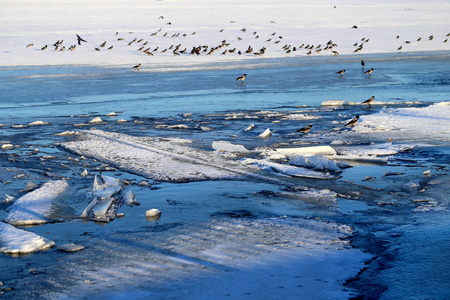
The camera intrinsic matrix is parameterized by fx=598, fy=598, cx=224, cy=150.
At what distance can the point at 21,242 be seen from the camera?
5672 mm

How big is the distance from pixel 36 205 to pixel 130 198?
1.09m

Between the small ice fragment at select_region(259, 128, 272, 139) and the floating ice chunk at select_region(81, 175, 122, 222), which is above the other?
the floating ice chunk at select_region(81, 175, 122, 222)

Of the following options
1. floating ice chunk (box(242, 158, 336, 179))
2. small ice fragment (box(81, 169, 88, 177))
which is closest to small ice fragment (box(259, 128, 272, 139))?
floating ice chunk (box(242, 158, 336, 179))

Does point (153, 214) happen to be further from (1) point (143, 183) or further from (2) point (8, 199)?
(2) point (8, 199)

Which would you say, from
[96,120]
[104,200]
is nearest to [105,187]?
[104,200]

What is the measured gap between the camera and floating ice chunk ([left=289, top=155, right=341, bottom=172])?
28.2ft

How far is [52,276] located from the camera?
503 centimetres

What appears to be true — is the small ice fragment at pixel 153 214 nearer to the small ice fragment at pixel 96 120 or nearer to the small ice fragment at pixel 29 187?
the small ice fragment at pixel 29 187

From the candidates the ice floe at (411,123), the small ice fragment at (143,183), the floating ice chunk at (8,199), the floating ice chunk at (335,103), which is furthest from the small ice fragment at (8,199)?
the floating ice chunk at (335,103)

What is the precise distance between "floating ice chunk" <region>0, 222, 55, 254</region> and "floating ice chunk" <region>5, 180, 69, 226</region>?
461 millimetres

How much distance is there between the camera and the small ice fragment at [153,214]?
21.7 feet

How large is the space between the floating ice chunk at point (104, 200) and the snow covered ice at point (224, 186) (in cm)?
3

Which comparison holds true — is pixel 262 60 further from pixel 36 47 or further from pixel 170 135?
pixel 170 135

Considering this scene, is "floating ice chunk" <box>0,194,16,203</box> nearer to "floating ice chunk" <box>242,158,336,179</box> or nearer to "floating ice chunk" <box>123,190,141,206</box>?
"floating ice chunk" <box>123,190,141,206</box>
